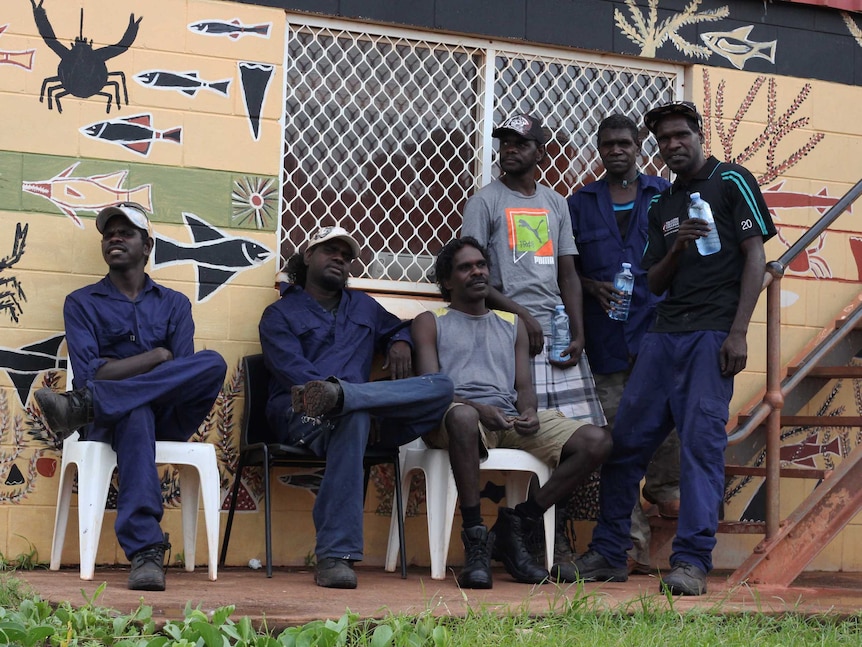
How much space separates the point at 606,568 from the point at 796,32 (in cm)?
330

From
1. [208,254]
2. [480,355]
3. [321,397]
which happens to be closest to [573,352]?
[480,355]

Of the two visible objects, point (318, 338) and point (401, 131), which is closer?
point (318, 338)

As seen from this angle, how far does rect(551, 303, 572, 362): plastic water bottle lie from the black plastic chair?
36.0 inches

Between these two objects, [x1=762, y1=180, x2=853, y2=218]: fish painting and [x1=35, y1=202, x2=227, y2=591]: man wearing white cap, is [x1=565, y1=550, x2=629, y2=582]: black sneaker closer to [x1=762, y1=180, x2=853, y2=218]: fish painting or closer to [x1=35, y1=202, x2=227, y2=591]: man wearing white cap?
[x1=35, y1=202, x2=227, y2=591]: man wearing white cap

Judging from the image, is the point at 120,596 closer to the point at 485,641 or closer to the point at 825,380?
the point at 485,641

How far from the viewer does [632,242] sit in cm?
575

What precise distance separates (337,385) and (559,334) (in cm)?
136

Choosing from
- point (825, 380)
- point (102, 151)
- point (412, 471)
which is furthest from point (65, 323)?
point (825, 380)

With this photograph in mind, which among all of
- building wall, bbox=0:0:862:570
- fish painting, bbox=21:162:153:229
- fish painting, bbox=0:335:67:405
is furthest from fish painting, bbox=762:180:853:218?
fish painting, bbox=0:335:67:405

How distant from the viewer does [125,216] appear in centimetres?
518

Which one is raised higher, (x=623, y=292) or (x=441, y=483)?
(x=623, y=292)

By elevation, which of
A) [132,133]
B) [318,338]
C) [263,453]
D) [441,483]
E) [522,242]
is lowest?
[441,483]

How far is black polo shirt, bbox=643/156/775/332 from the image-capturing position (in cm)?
→ 490

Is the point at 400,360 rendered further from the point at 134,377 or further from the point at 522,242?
the point at 134,377
